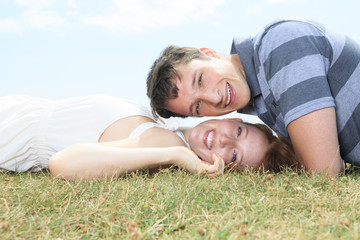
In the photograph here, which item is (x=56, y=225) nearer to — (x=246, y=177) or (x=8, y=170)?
(x=246, y=177)

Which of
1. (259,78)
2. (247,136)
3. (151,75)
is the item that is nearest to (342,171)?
(247,136)

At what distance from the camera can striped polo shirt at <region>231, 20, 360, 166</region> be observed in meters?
3.97

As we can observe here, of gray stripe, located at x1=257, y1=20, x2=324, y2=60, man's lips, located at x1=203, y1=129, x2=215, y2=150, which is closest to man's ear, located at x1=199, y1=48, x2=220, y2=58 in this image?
gray stripe, located at x1=257, y1=20, x2=324, y2=60

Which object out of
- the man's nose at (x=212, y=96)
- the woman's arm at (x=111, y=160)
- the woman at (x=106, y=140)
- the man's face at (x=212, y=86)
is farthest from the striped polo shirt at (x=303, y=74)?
the woman's arm at (x=111, y=160)

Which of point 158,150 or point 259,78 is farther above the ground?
point 259,78

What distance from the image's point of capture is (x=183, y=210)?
2779mm

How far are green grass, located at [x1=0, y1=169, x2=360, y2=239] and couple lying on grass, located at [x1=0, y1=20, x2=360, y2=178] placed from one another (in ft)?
1.51

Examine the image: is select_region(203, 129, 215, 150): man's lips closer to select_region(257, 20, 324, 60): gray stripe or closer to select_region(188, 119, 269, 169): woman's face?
select_region(188, 119, 269, 169): woman's face

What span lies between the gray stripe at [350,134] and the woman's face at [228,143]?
95cm

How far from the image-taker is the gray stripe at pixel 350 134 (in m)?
4.35

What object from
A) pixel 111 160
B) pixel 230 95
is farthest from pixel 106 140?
pixel 230 95

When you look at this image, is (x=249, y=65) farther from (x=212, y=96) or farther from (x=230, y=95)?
(x=212, y=96)

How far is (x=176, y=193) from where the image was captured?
3143 mm

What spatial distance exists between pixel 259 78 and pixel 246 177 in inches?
50.4
